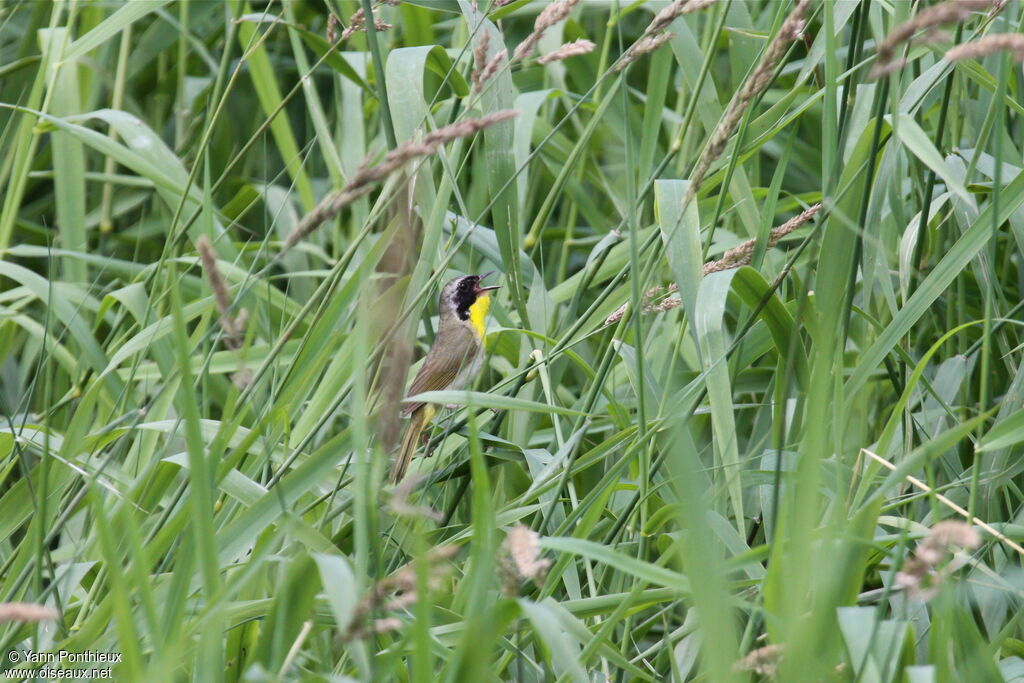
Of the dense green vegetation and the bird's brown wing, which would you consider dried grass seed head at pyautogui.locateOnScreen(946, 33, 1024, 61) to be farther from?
the bird's brown wing

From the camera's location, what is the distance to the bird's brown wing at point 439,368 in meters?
3.29

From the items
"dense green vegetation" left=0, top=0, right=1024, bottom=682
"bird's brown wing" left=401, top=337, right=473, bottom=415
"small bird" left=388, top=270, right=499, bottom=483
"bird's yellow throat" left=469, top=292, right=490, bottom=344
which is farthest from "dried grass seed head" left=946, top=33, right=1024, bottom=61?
"bird's yellow throat" left=469, top=292, right=490, bottom=344

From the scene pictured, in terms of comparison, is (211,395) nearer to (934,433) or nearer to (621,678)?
(621,678)

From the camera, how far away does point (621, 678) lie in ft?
5.95

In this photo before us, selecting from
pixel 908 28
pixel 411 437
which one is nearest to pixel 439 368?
pixel 411 437

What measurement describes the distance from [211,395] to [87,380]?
57 cm

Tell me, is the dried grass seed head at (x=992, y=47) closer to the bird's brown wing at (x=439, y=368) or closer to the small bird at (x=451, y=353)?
the small bird at (x=451, y=353)

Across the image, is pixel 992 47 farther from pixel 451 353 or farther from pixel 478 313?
pixel 478 313

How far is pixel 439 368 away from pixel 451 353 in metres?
0.07

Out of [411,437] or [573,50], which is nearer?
[573,50]

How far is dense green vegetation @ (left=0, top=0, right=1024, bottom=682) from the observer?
1.28 metres

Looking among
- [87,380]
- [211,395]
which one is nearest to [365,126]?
[211,395]

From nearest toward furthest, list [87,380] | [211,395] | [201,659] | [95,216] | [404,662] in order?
1. [201,659]
2. [404,662]
3. [87,380]
4. [211,395]
5. [95,216]

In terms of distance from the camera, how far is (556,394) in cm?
256
